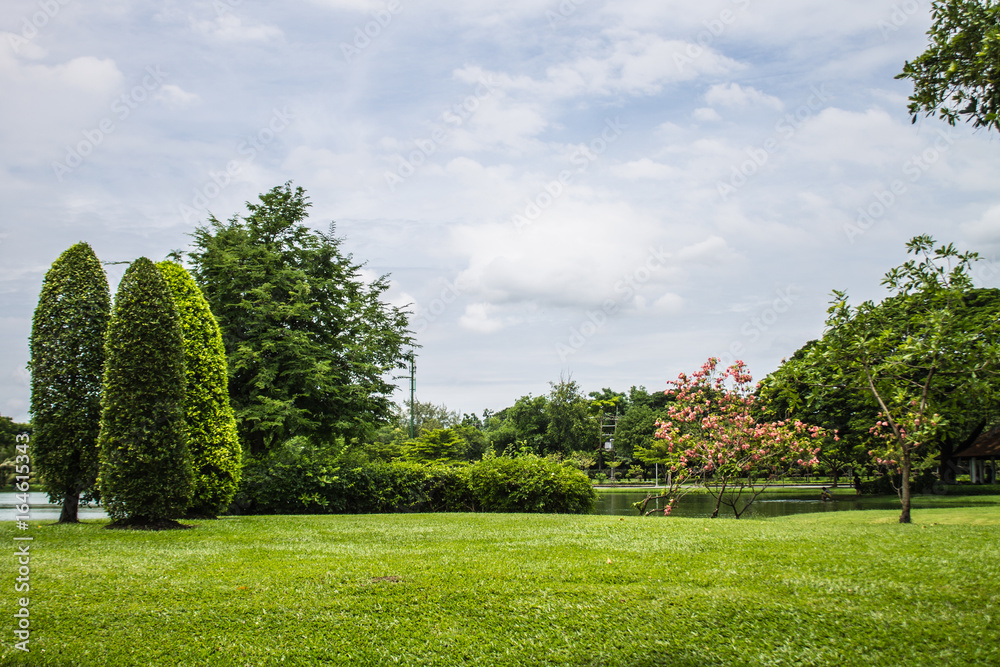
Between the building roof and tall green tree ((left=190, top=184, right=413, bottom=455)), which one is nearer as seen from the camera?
tall green tree ((left=190, top=184, right=413, bottom=455))

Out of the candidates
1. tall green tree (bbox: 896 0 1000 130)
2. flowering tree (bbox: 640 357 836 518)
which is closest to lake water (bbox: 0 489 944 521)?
flowering tree (bbox: 640 357 836 518)

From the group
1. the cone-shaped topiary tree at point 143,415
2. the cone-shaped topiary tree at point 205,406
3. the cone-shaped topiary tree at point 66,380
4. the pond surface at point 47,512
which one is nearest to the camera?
the cone-shaped topiary tree at point 143,415

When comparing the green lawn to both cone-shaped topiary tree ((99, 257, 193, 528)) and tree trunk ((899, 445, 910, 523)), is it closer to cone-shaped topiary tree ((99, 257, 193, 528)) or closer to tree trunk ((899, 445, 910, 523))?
cone-shaped topiary tree ((99, 257, 193, 528))

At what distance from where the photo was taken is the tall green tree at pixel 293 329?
18328mm

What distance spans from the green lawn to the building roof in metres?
29.1

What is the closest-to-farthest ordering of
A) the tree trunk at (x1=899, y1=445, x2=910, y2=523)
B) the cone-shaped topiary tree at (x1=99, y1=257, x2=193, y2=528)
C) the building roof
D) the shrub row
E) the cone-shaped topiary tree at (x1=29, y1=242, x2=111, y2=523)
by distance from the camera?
the cone-shaped topiary tree at (x1=99, y1=257, x2=193, y2=528)
the cone-shaped topiary tree at (x1=29, y1=242, x2=111, y2=523)
the tree trunk at (x1=899, y1=445, x2=910, y2=523)
the shrub row
the building roof

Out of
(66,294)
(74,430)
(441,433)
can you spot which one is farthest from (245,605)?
(441,433)

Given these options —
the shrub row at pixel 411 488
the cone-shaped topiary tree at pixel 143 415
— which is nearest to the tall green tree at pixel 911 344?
the shrub row at pixel 411 488

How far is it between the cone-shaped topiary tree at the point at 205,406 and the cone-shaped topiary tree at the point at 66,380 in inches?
55.4

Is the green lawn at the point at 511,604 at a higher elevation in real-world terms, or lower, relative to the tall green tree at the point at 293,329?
lower

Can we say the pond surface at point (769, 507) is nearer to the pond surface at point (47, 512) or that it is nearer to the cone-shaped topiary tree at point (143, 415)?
the cone-shaped topiary tree at point (143, 415)

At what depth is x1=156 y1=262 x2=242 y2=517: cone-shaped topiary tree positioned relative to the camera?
11.8m

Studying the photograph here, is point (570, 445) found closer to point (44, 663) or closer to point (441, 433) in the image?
point (441, 433)

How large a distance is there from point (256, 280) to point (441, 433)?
20817 mm
